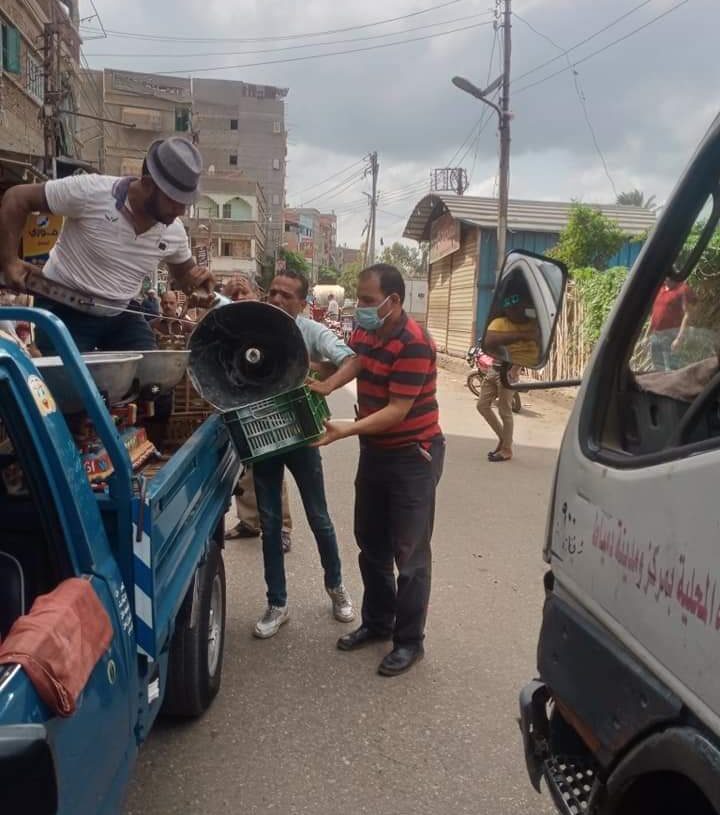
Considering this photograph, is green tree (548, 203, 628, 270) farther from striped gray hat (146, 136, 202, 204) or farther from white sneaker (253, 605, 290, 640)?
striped gray hat (146, 136, 202, 204)

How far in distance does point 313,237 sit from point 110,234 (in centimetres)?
11168

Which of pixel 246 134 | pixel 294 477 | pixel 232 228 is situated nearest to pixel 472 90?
pixel 294 477

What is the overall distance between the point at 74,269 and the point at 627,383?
268cm

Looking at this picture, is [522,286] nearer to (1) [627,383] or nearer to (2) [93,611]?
(1) [627,383]

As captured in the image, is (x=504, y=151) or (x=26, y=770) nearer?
(x=26, y=770)

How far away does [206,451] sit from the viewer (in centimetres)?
306

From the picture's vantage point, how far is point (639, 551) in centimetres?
150

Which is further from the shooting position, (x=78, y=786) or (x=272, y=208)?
(x=272, y=208)

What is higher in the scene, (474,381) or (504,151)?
(504,151)

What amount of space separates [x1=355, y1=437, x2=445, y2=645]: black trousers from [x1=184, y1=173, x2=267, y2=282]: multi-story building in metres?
52.4

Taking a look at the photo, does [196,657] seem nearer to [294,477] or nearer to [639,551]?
[294,477]

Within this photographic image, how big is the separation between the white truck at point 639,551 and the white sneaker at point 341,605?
207cm

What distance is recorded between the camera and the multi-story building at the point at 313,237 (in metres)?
97.2

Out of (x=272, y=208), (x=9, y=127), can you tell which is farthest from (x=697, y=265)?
(x=272, y=208)
